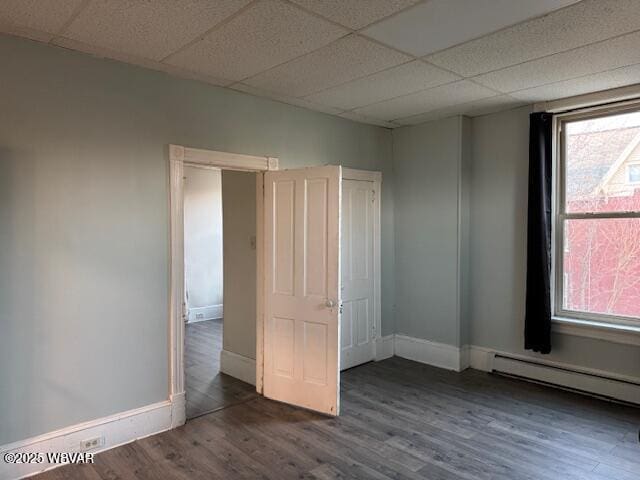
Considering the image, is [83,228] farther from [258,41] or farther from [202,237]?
[202,237]

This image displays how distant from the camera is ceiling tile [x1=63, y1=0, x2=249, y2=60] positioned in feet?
7.41

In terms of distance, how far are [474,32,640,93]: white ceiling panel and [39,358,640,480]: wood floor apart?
8.81ft

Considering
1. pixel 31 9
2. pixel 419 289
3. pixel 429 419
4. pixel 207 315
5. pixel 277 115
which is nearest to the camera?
pixel 31 9

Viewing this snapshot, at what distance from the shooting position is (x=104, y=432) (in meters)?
2.99

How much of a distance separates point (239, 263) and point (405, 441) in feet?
7.73

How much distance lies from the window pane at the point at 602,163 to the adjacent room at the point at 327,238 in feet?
0.08

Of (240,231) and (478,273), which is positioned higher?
(240,231)

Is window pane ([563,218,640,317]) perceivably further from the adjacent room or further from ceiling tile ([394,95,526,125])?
ceiling tile ([394,95,526,125])

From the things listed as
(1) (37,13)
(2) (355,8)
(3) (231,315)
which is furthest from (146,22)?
(3) (231,315)

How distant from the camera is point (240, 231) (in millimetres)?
4500

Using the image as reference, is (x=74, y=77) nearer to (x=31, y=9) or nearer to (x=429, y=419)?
(x=31, y=9)

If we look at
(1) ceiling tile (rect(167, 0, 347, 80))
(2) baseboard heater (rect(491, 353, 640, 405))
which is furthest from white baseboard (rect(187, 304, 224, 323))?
(1) ceiling tile (rect(167, 0, 347, 80))

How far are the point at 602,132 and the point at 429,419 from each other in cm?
295

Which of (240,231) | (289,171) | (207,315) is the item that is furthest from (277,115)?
(207,315)
